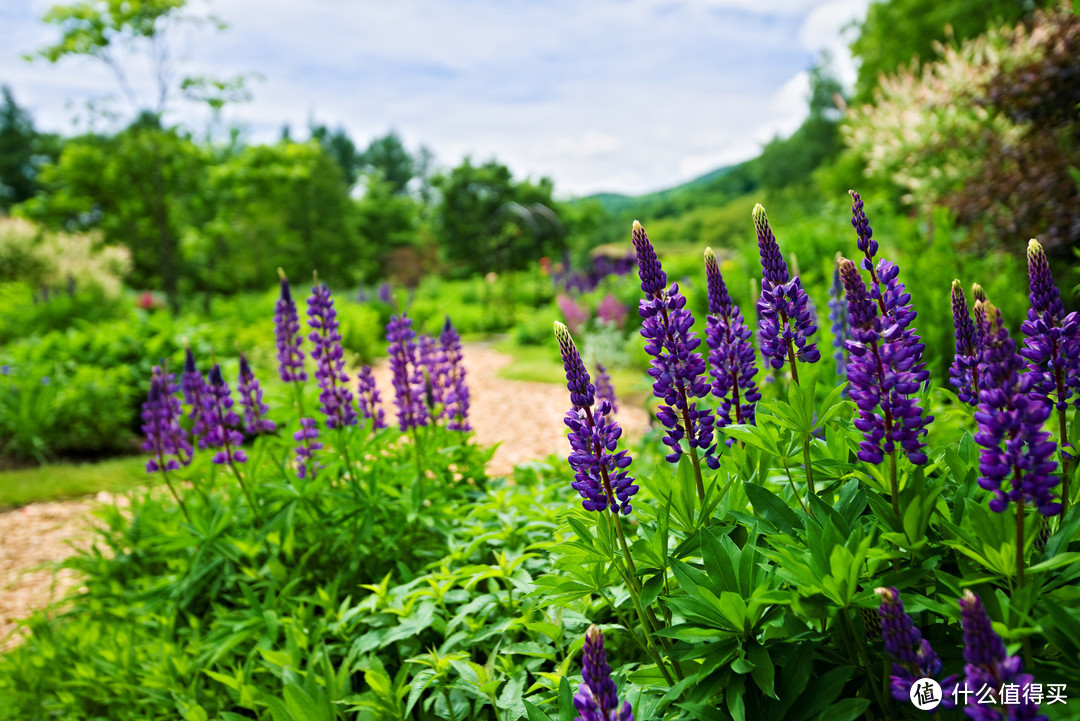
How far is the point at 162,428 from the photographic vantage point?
340 cm

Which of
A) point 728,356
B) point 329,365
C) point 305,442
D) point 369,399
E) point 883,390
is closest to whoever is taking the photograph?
point 883,390

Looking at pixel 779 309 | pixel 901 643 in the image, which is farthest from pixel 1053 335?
pixel 901 643

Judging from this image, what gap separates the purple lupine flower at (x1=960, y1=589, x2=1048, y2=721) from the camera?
0.93 metres

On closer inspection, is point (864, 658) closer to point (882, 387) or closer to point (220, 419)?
point (882, 387)

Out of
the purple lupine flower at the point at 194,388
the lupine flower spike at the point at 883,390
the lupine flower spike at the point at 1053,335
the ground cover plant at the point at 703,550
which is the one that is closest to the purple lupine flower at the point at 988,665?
the ground cover plant at the point at 703,550

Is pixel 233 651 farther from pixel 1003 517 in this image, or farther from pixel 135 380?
pixel 135 380

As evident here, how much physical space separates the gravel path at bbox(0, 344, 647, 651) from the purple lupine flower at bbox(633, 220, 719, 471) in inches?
25.2

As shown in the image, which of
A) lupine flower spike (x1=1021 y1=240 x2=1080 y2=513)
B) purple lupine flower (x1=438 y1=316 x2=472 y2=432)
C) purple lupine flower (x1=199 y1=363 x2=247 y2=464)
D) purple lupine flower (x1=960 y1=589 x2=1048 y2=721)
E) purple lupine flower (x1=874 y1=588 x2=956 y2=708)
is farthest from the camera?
purple lupine flower (x1=438 y1=316 x2=472 y2=432)

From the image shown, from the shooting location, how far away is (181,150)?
15617 millimetres

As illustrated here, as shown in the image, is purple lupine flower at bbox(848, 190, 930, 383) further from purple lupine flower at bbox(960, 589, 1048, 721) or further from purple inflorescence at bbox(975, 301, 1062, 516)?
purple lupine flower at bbox(960, 589, 1048, 721)

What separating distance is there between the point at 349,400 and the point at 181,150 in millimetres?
15896

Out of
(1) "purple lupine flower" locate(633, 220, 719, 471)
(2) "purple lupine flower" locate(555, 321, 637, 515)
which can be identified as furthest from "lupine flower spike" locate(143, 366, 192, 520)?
(1) "purple lupine flower" locate(633, 220, 719, 471)

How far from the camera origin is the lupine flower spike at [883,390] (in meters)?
1.28

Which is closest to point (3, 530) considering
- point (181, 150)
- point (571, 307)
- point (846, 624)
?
point (846, 624)
